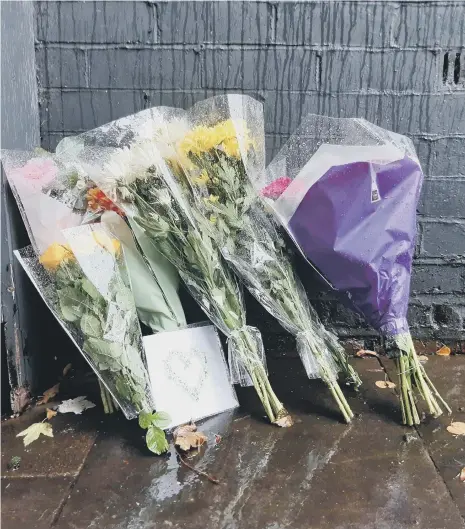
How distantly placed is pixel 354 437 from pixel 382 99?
1.71 m

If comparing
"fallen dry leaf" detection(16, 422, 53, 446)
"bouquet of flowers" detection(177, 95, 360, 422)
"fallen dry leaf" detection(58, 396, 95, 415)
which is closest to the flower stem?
"bouquet of flowers" detection(177, 95, 360, 422)

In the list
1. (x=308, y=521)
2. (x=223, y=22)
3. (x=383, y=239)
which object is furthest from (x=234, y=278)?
(x=223, y=22)

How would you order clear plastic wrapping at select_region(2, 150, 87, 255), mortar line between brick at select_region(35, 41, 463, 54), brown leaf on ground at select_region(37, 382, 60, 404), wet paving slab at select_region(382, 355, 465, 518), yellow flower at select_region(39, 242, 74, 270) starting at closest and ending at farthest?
wet paving slab at select_region(382, 355, 465, 518) → yellow flower at select_region(39, 242, 74, 270) → clear plastic wrapping at select_region(2, 150, 87, 255) → brown leaf on ground at select_region(37, 382, 60, 404) → mortar line between brick at select_region(35, 41, 463, 54)

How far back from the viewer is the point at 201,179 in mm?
2543

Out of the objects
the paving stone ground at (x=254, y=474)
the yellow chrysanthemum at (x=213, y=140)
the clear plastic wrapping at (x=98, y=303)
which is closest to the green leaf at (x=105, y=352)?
the clear plastic wrapping at (x=98, y=303)

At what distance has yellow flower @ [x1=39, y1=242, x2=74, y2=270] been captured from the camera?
250 cm

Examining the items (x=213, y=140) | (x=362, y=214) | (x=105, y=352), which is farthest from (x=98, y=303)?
(x=362, y=214)

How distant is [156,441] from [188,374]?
1.13 ft

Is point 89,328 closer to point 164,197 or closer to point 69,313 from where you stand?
point 69,313

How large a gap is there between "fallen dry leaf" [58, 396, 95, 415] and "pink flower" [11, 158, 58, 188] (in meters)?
1.06

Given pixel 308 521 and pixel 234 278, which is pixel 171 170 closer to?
pixel 234 278

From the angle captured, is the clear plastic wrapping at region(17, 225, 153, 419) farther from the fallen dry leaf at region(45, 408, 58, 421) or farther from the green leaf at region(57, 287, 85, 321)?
the fallen dry leaf at region(45, 408, 58, 421)

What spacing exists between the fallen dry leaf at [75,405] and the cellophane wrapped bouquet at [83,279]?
0.89 ft

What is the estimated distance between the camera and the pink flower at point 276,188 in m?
2.65
